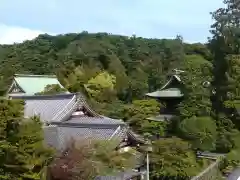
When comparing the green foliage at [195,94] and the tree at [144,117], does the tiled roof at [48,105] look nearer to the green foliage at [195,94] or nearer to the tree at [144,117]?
the tree at [144,117]

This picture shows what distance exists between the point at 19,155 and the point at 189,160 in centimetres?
859

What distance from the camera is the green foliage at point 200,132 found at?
20328mm

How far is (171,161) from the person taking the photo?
1739cm

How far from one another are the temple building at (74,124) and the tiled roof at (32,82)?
1299cm

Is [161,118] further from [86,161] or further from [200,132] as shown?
[86,161]

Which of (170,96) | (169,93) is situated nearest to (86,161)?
(170,96)

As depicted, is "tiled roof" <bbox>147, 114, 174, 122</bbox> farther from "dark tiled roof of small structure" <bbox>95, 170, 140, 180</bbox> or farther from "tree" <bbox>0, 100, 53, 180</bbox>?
"tree" <bbox>0, 100, 53, 180</bbox>

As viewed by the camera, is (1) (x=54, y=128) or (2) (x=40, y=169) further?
(1) (x=54, y=128)

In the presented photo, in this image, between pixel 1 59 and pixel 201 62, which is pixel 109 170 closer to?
pixel 201 62

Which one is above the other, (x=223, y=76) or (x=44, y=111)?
(x=223, y=76)

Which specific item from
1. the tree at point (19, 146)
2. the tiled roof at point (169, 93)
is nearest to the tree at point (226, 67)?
the tiled roof at point (169, 93)

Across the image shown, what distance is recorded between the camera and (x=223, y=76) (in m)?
23.9

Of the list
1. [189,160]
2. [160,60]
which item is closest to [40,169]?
[189,160]

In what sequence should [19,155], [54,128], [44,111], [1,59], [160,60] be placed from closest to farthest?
[19,155]
[54,128]
[44,111]
[160,60]
[1,59]
